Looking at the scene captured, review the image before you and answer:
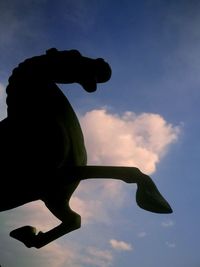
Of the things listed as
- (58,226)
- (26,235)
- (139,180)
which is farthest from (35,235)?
(139,180)

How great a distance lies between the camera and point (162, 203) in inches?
142

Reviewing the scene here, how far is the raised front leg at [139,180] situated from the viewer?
11.9ft

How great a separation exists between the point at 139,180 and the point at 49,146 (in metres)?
1.07

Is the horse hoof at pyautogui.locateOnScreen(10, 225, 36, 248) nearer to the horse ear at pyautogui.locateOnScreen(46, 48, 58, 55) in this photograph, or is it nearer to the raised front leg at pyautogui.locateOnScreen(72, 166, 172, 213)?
the raised front leg at pyautogui.locateOnScreen(72, 166, 172, 213)

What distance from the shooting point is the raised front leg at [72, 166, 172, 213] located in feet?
11.9

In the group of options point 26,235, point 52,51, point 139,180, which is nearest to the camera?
point 139,180

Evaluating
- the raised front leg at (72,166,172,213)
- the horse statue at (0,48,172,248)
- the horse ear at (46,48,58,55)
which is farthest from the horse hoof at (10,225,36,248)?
the horse ear at (46,48,58,55)

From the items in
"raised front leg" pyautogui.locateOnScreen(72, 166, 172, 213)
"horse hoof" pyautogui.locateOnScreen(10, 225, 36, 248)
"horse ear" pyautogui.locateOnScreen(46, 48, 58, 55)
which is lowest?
"horse hoof" pyautogui.locateOnScreen(10, 225, 36, 248)

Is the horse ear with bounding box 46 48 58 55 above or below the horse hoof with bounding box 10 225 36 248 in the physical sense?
above

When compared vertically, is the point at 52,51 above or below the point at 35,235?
above

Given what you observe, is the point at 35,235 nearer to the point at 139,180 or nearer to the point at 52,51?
the point at 139,180

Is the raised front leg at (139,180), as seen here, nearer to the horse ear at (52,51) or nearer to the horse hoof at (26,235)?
the horse hoof at (26,235)

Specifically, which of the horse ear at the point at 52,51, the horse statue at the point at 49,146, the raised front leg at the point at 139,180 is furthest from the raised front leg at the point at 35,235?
the horse ear at the point at 52,51

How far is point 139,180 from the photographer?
3.86m
